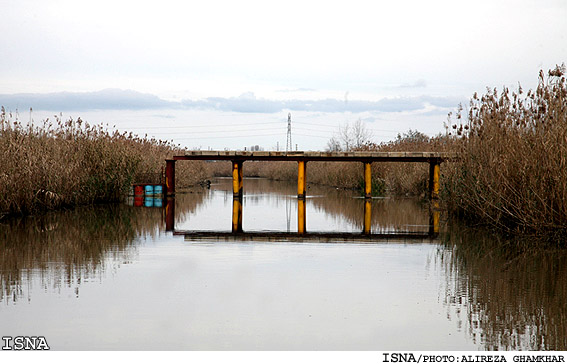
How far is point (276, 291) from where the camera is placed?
292 inches

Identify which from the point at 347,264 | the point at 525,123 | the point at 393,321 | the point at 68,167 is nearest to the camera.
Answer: the point at 393,321

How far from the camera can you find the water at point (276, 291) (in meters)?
5.54

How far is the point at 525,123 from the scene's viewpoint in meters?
13.1

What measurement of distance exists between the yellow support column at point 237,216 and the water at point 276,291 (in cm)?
181

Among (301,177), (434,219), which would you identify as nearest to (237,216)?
(434,219)

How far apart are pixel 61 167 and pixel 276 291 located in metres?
11.6

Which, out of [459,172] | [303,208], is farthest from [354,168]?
[459,172]

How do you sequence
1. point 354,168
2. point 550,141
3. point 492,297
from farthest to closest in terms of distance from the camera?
point 354,168
point 550,141
point 492,297

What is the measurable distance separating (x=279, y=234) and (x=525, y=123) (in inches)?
204

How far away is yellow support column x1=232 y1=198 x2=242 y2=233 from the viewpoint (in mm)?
14648

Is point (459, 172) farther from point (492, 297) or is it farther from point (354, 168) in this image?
point (354, 168)

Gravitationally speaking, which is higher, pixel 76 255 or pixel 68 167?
pixel 68 167

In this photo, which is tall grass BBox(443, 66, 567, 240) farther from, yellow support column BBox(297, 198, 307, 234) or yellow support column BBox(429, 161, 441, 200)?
yellow support column BBox(429, 161, 441, 200)

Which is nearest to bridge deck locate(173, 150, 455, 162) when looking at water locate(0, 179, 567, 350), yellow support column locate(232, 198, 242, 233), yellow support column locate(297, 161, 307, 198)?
yellow support column locate(297, 161, 307, 198)
